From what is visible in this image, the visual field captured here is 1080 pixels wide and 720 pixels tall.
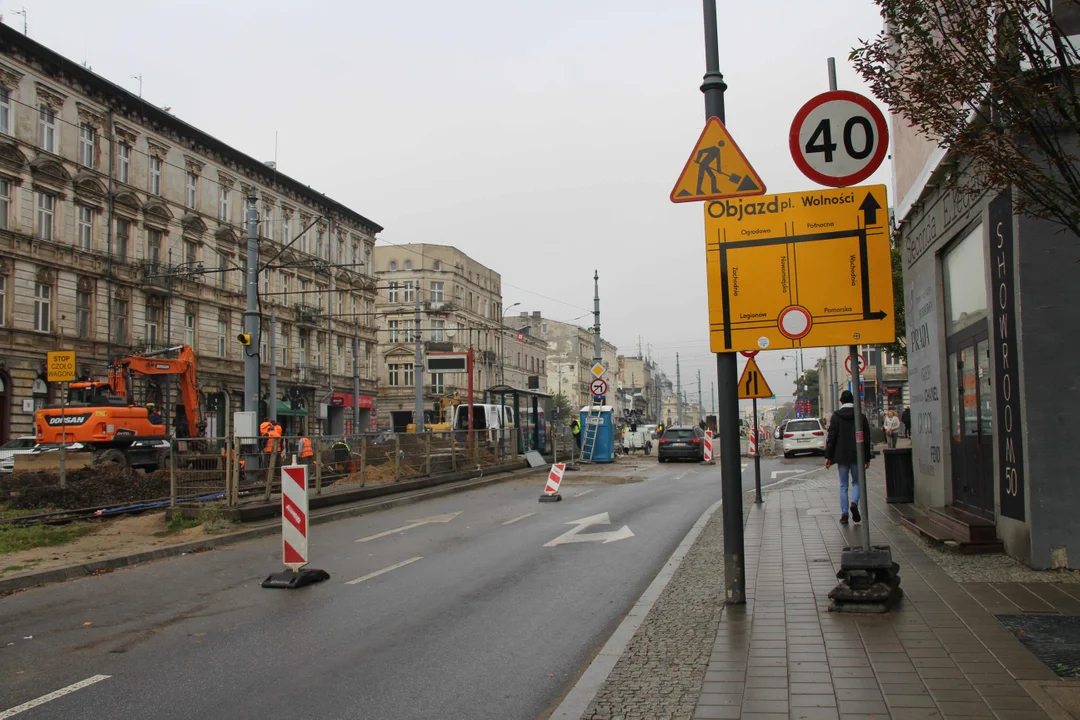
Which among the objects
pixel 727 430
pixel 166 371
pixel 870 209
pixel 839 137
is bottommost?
pixel 727 430

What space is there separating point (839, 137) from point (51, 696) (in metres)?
6.53

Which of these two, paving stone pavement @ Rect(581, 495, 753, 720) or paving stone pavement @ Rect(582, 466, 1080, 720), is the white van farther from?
paving stone pavement @ Rect(582, 466, 1080, 720)

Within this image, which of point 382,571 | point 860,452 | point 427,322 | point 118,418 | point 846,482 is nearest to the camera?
point 860,452

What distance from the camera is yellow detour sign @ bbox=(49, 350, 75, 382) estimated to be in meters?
19.3

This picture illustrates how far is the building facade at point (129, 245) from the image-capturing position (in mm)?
32469

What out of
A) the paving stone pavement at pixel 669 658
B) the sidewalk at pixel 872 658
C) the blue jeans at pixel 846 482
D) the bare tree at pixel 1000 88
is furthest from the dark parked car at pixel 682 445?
the bare tree at pixel 1000 88

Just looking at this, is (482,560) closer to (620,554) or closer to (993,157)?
(620,554)

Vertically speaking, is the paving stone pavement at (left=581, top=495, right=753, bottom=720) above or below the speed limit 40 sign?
below

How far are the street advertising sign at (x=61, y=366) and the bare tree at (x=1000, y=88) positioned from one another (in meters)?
18.6

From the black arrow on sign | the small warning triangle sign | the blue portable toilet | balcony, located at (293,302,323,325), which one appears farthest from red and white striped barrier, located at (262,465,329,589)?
balcony, located at (293,302,323,325)

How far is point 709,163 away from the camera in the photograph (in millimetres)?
7281

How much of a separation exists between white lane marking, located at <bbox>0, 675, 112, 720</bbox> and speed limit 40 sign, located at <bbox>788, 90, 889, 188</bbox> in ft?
20.0

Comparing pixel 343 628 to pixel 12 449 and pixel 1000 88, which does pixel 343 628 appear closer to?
pixel 1000 88

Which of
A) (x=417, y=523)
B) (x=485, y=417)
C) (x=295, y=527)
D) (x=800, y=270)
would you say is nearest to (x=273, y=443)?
(x=417, y=523)
